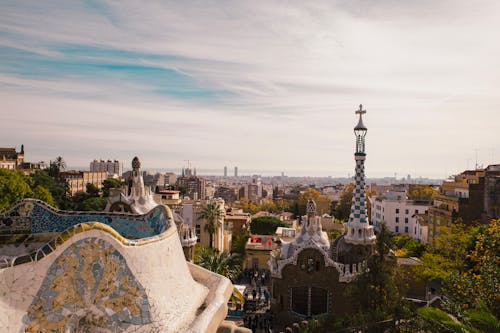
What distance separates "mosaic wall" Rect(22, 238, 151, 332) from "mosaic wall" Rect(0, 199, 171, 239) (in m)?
2.93

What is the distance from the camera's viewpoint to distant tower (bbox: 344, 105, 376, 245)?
17781 mm

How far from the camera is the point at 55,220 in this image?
9766mm

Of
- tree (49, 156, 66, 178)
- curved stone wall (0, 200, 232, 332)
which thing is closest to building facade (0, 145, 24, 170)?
tree (49, 156, 66, 178)

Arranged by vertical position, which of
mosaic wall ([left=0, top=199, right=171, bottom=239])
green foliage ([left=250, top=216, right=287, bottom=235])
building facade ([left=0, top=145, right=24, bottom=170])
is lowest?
green foliage ([left=250, top=216, right=287, bottom=235])

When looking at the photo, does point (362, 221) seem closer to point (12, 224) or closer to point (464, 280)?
point (464, 280)

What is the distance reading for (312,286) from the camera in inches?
690

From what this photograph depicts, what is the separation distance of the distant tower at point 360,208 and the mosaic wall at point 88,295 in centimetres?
1341

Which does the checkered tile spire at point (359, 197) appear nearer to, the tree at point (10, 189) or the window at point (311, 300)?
the window at point (311, 300)

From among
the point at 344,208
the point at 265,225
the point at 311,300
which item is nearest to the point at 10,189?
the point at 311,300

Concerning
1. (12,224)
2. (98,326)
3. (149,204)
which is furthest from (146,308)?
(149,204)

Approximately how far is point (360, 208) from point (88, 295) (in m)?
14.6

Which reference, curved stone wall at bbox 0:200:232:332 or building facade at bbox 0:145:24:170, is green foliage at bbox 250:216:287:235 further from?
curved stone wall at bbox 0:200:232:332

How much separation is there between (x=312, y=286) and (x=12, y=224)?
12264 mm

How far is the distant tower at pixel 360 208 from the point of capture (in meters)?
17.8
